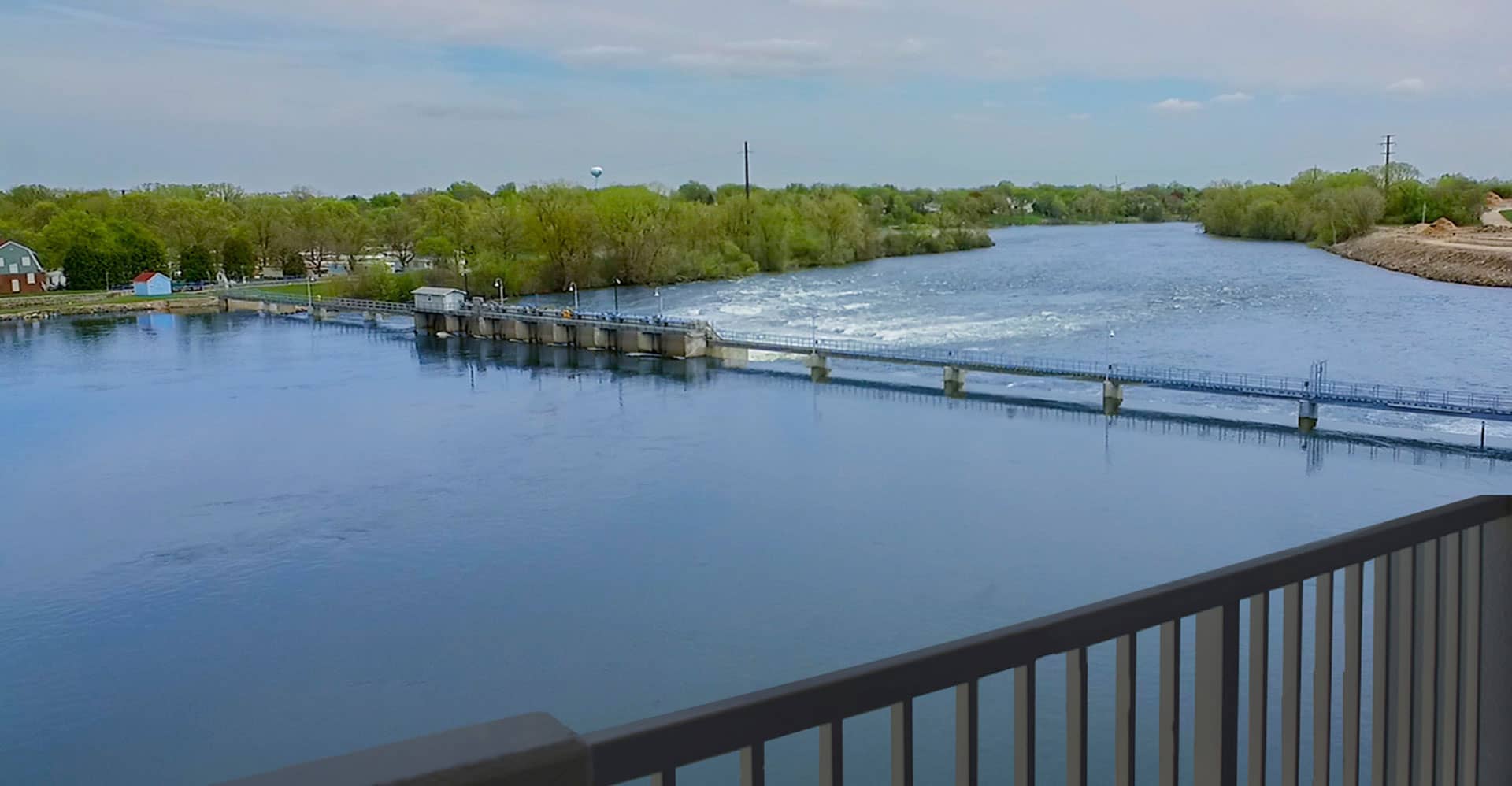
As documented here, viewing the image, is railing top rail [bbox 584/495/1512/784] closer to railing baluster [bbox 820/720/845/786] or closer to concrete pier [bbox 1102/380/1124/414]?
railing baluster [bbox 820/720/845/786]

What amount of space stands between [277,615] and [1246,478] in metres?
10.2

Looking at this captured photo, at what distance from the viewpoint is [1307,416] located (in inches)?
659

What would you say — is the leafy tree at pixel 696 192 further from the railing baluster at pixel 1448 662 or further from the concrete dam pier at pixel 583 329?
the railing baluster at pixel 1448 662

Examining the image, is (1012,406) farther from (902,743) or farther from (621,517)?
(902,743)

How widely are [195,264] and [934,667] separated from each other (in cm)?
4419

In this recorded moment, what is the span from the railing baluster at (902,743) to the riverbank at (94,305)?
129 feet

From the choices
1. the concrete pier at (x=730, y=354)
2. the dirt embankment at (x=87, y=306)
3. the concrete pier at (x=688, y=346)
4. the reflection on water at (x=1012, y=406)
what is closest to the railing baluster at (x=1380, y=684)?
the reflection on water at (x=1012, y=406)

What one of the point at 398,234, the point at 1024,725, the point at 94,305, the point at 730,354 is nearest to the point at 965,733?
the point at 1024,725

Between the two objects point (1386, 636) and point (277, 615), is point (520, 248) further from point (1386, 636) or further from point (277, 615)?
point (1386, 636)

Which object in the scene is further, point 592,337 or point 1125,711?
point 592,337

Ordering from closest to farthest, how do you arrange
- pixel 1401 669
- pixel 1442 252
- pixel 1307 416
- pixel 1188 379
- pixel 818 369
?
1. pixel 1401 669
2. pixel 1307 416
3. pixel 1188 379
4. pixel 818 369
5. pixel 1442 252

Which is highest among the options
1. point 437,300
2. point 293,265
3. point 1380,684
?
point 293,265

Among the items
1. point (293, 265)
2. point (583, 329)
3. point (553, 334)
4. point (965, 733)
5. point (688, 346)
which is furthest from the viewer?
point (293, 265)

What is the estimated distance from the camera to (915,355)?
22172 mm
